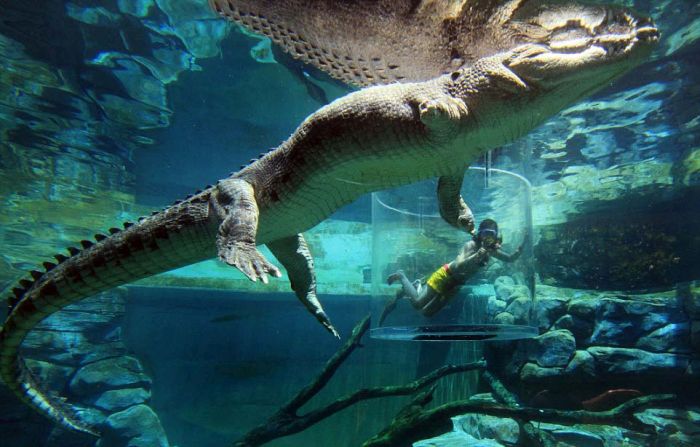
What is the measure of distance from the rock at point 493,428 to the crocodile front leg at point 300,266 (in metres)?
5.85

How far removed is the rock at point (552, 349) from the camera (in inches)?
338

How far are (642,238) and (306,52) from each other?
1360cm

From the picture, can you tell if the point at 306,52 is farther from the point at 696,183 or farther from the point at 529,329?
the point at 696,183

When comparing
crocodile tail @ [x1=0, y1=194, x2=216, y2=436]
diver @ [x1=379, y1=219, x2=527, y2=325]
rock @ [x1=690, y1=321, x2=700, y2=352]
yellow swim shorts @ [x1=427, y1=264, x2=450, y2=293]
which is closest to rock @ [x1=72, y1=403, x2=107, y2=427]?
crocodile tail @ [x1=0, y1=194, x2=216, y2=436]

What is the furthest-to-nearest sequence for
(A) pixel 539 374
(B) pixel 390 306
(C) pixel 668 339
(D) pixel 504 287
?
(C) pixel 668 339
(A) pixel 539 374
(B) pixel 390 306
(D) pixel 504 287

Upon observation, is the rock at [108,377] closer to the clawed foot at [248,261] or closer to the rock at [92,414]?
the rock at [92,414]

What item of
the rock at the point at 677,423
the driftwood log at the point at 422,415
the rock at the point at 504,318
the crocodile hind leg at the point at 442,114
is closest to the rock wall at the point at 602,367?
the rock at the point at 677,423

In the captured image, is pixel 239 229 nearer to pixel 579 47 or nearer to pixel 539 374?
pixel 579 47

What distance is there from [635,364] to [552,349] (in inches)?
68.4

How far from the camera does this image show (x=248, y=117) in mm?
11164

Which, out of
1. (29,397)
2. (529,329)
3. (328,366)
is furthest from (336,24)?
(328,366)

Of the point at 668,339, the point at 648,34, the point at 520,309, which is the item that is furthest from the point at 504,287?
the point at 668,339

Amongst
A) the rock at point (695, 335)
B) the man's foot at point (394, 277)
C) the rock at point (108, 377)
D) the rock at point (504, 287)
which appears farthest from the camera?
the rock at point (108, 377)

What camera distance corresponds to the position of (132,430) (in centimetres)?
1370
